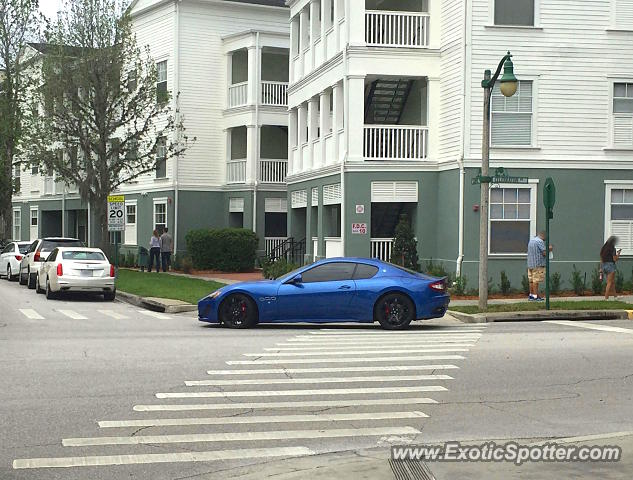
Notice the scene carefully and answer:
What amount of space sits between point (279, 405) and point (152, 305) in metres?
14.9

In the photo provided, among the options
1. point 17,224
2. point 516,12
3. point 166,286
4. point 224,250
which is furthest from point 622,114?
Answer: point 17,224

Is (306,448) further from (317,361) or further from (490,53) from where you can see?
(490,53)

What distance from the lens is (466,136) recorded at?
86.8 feet

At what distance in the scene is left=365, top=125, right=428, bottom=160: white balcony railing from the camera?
94.0ft

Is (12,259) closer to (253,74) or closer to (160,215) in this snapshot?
(160,215)

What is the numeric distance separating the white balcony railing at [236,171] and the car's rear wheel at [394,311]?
25695 millimetres

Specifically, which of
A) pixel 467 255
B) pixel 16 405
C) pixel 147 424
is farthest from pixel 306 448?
pixel 467 255

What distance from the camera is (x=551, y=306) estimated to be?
21719 mm

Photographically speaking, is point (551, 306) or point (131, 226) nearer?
point (551, 306)

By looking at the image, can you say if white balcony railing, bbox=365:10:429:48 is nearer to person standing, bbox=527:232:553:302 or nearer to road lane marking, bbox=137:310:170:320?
person standing, bbox=527:232:553:302

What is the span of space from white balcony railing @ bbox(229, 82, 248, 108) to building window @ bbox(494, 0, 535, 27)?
1780 cm

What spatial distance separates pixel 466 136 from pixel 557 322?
26.8 ft

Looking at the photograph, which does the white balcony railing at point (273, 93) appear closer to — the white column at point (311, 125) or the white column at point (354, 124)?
the white column at point (311, 125)

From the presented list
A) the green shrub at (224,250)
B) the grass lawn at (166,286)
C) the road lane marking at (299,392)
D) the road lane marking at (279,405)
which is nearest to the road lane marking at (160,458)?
the road lane marking at (279,405)
